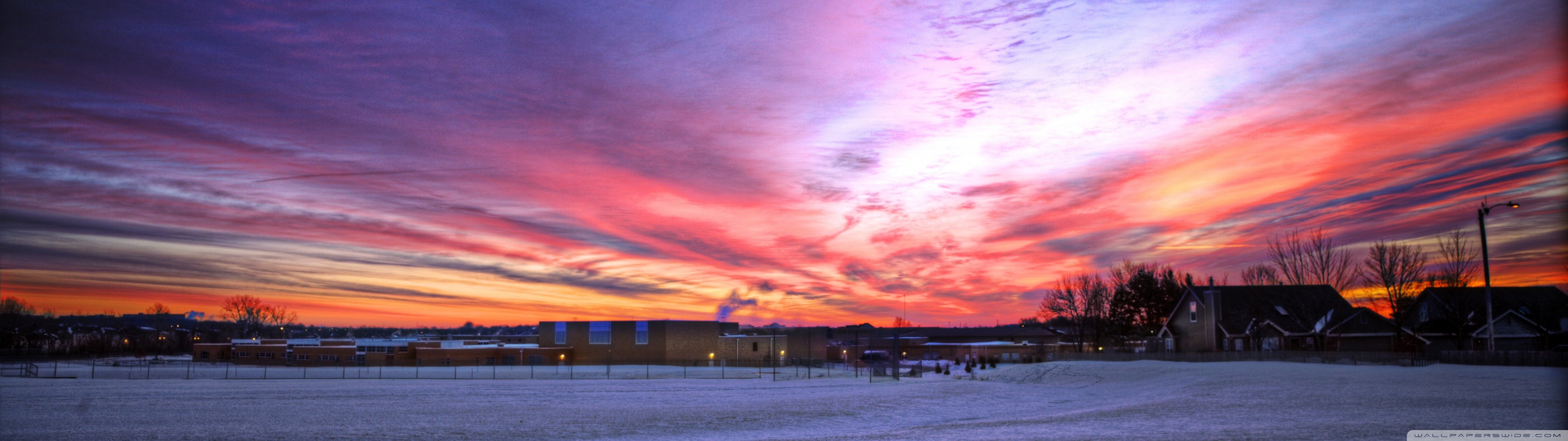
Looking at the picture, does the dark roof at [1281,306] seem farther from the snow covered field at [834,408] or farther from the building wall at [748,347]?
the building wall at [748,347]

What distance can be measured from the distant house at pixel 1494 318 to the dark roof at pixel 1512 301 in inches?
1.6

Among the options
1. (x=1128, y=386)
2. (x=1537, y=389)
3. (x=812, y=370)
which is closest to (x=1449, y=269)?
(x=1128, y=386)

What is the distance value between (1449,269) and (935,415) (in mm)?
57746

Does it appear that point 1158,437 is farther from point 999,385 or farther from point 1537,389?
point 999,385

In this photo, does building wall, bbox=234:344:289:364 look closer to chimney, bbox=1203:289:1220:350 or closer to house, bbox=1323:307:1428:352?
chimney, bbox=1203:289:1220:350

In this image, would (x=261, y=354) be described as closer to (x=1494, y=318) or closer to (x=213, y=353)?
(x=213, y=353)

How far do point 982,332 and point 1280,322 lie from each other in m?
87.8

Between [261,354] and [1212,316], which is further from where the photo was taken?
[261,354]

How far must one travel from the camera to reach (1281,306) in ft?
243

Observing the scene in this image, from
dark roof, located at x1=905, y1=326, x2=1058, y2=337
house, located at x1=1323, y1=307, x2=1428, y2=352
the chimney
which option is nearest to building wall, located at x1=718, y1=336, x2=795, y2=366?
the chimney

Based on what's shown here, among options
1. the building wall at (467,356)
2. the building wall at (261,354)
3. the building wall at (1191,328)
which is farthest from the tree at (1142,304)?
the building wall at (261,354)

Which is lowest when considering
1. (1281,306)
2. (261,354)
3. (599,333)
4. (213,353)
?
(213,353)

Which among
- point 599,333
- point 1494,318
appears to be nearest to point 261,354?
point 599,333

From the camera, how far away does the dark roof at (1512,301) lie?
62.9 m
